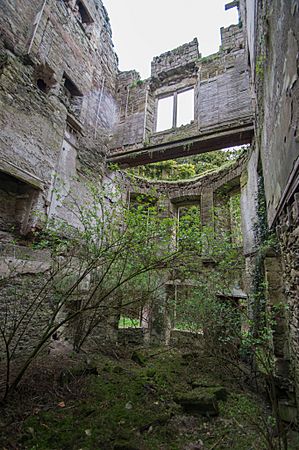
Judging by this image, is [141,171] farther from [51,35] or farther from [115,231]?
[115,231]

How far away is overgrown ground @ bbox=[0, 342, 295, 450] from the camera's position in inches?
110

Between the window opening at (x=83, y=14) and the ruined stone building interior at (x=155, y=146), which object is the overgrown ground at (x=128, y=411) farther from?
the window opening at (x=83, y=14)

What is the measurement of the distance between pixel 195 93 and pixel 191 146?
2.63m

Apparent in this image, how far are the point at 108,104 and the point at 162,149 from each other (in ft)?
12.0

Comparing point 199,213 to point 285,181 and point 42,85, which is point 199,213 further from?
point 42,85

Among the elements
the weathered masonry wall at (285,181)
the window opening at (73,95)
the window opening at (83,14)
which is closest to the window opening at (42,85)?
the window opening at (73,95)

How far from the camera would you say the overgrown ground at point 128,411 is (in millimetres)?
2785

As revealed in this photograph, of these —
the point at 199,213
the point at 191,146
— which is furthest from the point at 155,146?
the point at 199,213

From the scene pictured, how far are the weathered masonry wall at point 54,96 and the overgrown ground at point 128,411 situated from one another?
3.19 m

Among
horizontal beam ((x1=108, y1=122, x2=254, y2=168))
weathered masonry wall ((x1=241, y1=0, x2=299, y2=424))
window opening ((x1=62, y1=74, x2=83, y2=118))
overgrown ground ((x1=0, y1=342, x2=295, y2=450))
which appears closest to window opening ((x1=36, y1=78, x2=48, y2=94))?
window opening ((x1=62, y1=74, x2=83, y2=118))

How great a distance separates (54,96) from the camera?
701 centimetres

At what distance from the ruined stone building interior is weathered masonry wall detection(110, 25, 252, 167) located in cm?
5

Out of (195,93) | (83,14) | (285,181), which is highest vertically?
(83,14)

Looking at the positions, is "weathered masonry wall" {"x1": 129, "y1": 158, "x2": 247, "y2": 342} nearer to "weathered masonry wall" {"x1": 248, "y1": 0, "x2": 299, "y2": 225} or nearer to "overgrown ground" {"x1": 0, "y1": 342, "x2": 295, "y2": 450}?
"overgrown ground" {"x1": 0, "y1": 342, "x2": 295, "y2": 450}
